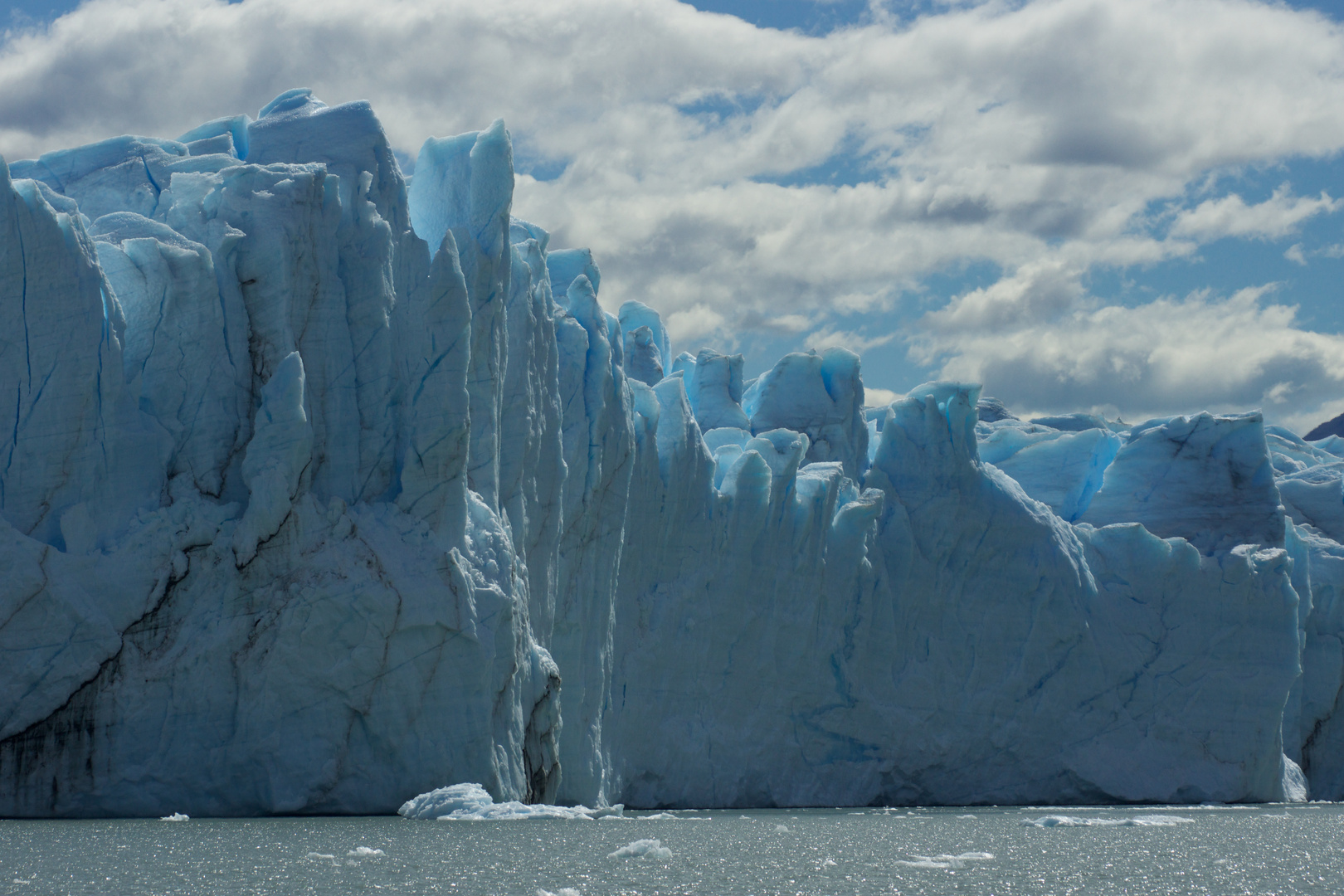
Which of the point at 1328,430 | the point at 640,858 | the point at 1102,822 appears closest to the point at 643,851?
the point at 640,858

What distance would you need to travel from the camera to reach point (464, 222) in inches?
869

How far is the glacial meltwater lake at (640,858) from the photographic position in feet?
41.9

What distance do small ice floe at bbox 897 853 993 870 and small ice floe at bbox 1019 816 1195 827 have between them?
604 centimetres

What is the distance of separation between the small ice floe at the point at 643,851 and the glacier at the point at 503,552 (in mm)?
3237

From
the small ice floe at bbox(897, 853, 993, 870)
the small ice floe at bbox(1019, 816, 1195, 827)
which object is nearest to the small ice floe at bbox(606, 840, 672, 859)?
the small ice floe at bbox(897, 853, 993, 870)

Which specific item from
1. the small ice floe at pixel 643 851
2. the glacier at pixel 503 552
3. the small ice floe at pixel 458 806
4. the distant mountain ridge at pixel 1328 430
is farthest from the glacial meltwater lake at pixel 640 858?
the distant mountain ridge at pixel 1328 430

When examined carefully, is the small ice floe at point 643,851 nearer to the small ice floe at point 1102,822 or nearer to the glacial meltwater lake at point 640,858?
the glacial meltwater lake at point 640,858

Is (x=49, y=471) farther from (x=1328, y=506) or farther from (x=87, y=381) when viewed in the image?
(x=1328, y=506)

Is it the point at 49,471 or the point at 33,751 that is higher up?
the point at 49,471

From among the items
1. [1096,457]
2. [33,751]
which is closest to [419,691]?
[33,751]

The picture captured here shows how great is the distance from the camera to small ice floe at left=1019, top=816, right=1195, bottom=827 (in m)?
23.1

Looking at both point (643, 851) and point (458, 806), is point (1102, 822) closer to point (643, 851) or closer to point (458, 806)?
point (458, 806)

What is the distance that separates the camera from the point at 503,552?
20031 millimetres

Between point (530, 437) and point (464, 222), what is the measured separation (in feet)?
10.5
